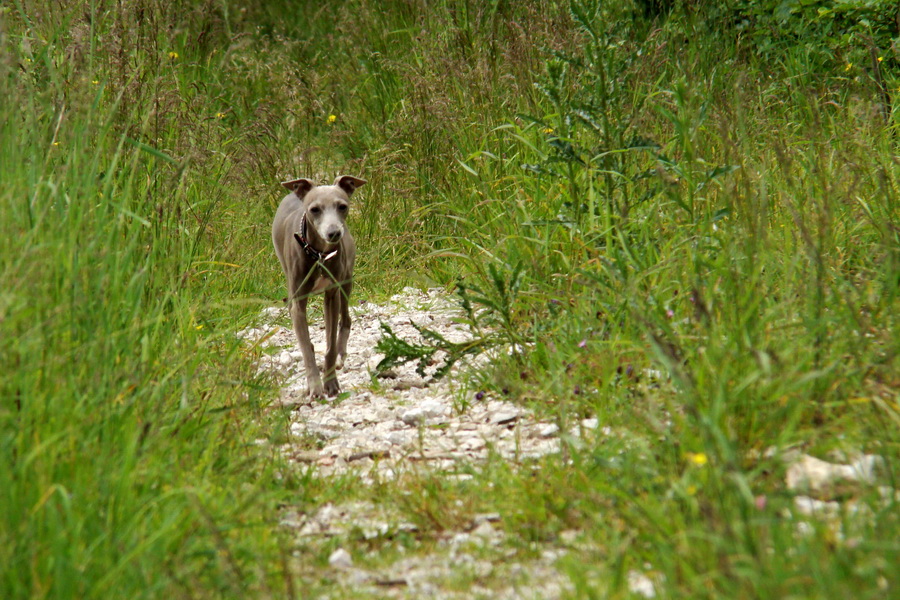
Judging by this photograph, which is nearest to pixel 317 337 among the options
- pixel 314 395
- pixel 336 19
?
pixel 314 395

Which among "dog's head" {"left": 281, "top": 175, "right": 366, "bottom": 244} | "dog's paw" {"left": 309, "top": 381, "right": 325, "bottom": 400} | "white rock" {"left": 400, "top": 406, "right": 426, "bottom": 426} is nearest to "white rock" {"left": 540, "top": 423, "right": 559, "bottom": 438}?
"white rock" {"left": 400, "top": 406, "right": 426, "bottom": 426}

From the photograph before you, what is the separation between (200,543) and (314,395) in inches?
95.4

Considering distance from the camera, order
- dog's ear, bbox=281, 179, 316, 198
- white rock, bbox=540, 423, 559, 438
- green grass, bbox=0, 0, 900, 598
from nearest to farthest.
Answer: green grass, bbox=0, 0, 900, 598
white rock, bbox=540, 423, 559, 438
dog's ear, bbox=281, 179, 316, 198

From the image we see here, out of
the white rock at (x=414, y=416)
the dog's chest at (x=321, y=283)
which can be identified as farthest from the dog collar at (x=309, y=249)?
the white rock at (x=414, y=416)

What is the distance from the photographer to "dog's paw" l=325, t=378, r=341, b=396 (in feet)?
16.9

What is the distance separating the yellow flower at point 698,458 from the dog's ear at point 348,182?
3.54 metres

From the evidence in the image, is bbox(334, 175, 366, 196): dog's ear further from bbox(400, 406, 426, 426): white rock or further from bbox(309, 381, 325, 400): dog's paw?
bbox(400, 406, 426, 426): white rock

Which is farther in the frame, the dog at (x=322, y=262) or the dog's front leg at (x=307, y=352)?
the dog at (x=322, y=262)

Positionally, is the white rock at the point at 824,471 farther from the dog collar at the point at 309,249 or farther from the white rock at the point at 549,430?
the dog collar at the point at 309,249

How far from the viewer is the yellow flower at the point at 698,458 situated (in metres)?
2.50

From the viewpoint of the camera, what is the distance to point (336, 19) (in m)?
11.1

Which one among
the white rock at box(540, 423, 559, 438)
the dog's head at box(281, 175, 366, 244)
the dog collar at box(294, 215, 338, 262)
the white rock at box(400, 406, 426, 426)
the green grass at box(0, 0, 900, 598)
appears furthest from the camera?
the dog collar at box(294, 215, 338, 262)

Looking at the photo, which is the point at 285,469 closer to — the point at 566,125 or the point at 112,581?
the point at 112,581

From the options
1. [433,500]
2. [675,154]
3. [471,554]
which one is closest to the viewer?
[471,554]
